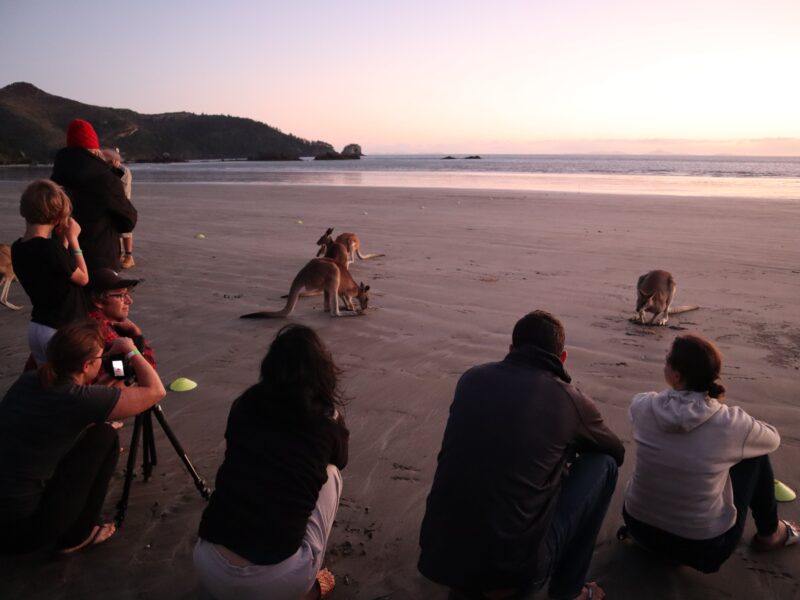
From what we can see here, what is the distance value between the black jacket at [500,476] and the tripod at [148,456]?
153cm

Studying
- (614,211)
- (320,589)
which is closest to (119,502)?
(320,589)

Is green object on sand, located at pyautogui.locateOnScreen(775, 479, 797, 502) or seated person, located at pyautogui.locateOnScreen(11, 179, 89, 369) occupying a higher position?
seated person, located at pyautogui.locateOnScreen(11, 179, 89, 369)

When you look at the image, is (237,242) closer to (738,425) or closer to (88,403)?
(88,403)

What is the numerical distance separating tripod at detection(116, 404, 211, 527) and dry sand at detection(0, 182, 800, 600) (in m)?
0.09

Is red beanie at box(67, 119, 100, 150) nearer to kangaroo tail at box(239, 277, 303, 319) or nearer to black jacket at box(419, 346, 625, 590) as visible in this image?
kangaroo tail at box(239, 277, 303, 319)

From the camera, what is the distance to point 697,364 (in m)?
2.48

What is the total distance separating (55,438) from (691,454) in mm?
2763

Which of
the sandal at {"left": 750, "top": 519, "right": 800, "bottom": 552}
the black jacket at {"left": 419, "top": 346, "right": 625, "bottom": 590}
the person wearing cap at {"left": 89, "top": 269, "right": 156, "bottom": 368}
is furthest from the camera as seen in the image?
the person wearing cap at {"left": 89, "top": 269, "right": 156, "bottom": 368}

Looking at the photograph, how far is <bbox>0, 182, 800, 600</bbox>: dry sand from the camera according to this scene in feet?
9.05

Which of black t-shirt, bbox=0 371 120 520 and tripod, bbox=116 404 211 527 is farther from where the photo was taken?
tripod, bbox=116 404 211 527

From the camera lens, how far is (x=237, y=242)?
11.7 metres

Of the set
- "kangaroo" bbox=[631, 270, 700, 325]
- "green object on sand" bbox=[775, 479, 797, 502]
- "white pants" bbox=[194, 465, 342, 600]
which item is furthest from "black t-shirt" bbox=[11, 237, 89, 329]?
"kangaroo" bbox=[631, 270, 700, 325]

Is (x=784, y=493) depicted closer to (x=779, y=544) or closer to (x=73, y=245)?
(x=779, y=544)

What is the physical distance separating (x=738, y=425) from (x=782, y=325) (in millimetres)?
4551
